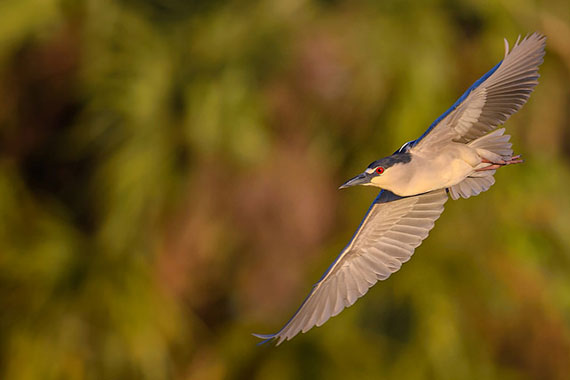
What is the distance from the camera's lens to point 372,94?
2.95 m

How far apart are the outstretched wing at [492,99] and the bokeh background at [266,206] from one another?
78.3 inches

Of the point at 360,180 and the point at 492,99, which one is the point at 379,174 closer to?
the point at 360,180

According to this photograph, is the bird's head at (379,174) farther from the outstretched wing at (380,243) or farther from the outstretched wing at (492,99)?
the outstretched wing at (380,243)

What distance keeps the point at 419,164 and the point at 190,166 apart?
8.10 ft

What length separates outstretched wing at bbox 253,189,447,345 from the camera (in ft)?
2.87

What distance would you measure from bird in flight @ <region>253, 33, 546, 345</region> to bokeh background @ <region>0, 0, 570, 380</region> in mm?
1878

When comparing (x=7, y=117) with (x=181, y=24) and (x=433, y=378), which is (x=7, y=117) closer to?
(x=181, y=24)

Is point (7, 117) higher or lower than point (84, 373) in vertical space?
higher

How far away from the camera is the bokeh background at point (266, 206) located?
9.40ft

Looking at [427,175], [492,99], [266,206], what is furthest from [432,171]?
[266,206]

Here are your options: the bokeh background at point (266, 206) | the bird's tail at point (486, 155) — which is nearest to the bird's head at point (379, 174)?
the bird's tail at point (486, 155)

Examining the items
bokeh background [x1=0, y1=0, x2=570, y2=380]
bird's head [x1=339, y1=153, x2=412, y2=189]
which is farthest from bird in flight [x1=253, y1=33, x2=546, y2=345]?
bokeh background [x1=0, y1=0, x2=570, y2=380]

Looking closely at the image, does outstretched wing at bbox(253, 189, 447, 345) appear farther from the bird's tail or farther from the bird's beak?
the bird's beak

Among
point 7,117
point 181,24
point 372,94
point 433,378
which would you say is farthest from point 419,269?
point 7,117
